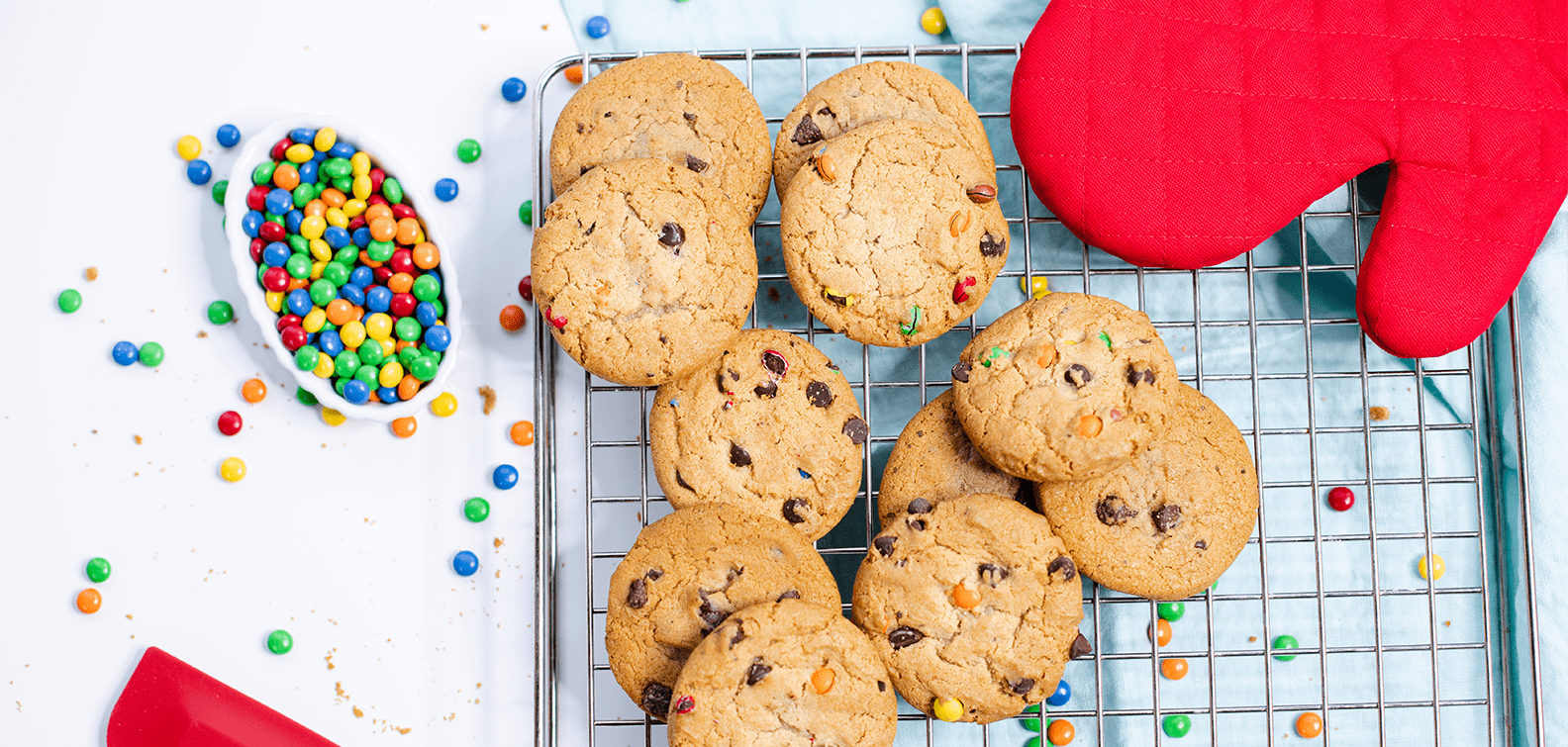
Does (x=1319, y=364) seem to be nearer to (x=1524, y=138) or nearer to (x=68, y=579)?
(x=1524, y=138)

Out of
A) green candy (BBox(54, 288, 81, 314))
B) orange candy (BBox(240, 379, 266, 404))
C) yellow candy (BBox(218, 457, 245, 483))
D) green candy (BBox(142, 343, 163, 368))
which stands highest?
green candy (BBox(54, 288, 81, 314))

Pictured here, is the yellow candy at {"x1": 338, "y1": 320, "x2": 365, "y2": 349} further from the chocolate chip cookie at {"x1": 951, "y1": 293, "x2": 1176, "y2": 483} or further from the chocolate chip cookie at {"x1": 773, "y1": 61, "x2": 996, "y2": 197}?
the chocolate chip cookie at {"x1": 951, "y1": 293, "x2": 1176, "y2": 483}

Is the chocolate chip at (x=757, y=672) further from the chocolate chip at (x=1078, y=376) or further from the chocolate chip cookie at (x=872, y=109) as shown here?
the chocolate chip cookie at (x=872, y=109)

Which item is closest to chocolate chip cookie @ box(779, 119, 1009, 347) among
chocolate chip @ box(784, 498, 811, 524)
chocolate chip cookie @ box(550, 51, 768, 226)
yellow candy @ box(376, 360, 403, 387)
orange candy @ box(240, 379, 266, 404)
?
chocolate chip cookie @ box(550, 51, 768, 226)

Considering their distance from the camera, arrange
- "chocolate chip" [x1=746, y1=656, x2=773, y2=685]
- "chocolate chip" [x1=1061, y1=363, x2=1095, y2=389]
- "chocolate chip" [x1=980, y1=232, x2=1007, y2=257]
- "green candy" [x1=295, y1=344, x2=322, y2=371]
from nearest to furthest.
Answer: "chocolate chip" [x1=746, y1=656, x2=773, y2=685]
"chocolate chip" [x1=1061, y1=363, x2=1095, y2=389]
"chocolate chip" [x1=980, y1=232, x2=1007, y2=257]
"green candy" [x1=295, y1=344, x2=322, y2=371]

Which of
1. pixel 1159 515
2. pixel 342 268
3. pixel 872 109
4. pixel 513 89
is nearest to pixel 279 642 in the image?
pixel 342 268
